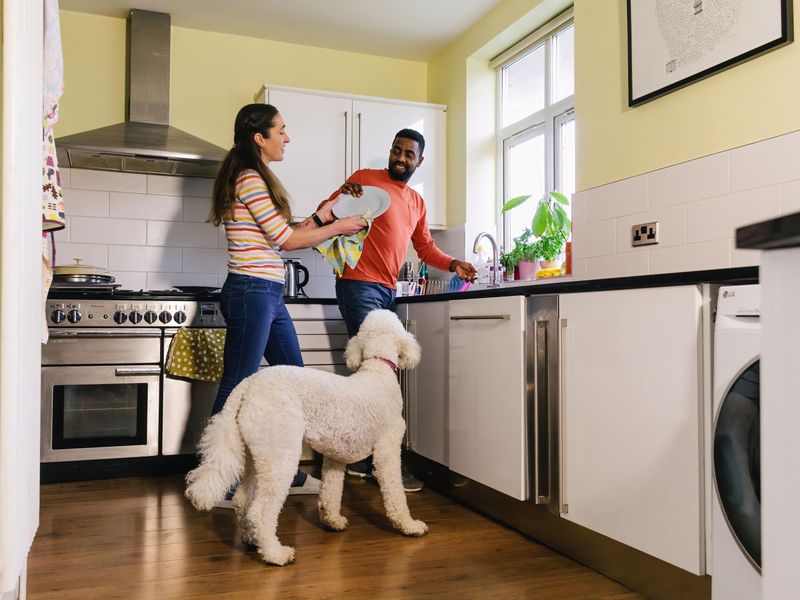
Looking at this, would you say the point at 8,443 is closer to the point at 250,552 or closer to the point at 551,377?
the point at 250,552

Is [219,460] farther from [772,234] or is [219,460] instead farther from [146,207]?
[146,207]

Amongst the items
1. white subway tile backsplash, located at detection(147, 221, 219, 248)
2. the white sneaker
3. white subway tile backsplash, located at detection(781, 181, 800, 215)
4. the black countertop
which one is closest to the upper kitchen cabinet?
white subway tile backsplash, located at detection(147, 221, 219, 248)

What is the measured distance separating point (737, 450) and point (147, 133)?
11.0 feet

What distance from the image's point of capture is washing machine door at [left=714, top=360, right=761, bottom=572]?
4.58 ft

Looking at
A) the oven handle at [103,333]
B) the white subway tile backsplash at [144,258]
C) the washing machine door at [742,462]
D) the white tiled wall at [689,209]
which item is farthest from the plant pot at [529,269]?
the white subway tile backsplash at [144,258]

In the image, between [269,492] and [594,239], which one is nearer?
[269,492]

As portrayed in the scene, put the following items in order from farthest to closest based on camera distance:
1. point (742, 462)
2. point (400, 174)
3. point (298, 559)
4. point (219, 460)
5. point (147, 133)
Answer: point (147, 133)
point (400, 174)
point (298, 559)
point (219, 460)
point (742, 462)

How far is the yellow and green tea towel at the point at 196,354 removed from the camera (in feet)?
11.1

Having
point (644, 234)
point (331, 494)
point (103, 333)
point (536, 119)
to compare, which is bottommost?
point (331, 494)

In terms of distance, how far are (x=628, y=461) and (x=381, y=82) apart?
11.2 ft

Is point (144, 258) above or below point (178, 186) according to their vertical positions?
below

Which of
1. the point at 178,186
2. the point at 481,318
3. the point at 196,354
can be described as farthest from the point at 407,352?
the point at 178,186

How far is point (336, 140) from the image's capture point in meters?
4.18

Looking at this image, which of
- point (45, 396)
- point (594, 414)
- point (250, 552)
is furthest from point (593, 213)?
point (45, 396)
